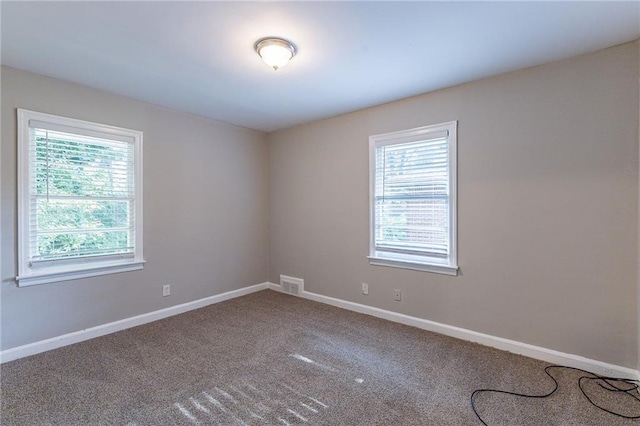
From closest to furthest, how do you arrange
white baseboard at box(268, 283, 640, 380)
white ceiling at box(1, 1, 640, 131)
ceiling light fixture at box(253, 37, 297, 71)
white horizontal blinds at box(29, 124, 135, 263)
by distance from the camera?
1. white ceiling at box(1, 1, 640, 131)
2. ceiling light fixture at box(253, 37, 297, 71)
3. white baseboard at box(268, 283, 640, 380)
4. white horizontal blinds at box(29, 124, 135, 263)

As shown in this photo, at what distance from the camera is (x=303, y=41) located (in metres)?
2.19

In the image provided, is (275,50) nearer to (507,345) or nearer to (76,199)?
(76,199)

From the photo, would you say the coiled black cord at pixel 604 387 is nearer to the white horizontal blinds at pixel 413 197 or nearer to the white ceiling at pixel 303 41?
the white horizontal blinds at pixel 413 197

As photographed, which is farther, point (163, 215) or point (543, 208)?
point (163, 215)

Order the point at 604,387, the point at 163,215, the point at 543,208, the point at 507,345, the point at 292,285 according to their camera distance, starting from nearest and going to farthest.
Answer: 1. the point at 604,387
2. the point at 543,208
3. the point at 507,345
4. the point at 163,215
5. the point at 292,285

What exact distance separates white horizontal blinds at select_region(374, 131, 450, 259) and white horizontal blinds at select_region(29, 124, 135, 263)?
2810 mm

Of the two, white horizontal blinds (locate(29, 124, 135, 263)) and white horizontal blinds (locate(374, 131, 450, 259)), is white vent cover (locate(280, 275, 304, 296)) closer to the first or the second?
white horizontal blinds (locate(374, 131, 450, 259))

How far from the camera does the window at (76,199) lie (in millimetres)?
2670

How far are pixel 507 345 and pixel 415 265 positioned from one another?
1.06 metres

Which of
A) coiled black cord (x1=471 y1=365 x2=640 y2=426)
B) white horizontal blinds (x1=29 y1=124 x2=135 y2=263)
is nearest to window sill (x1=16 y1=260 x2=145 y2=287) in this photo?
white horizontal blinds (x1=29 y1=124 x2=135 y2=263)

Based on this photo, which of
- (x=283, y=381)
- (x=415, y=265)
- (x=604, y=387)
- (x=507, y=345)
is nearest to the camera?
(x=604, y=387)

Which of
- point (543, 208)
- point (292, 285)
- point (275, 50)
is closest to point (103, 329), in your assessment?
point (292, 285)

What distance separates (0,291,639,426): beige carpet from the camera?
1881 millimetres

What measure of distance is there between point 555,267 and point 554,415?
3.69ft
